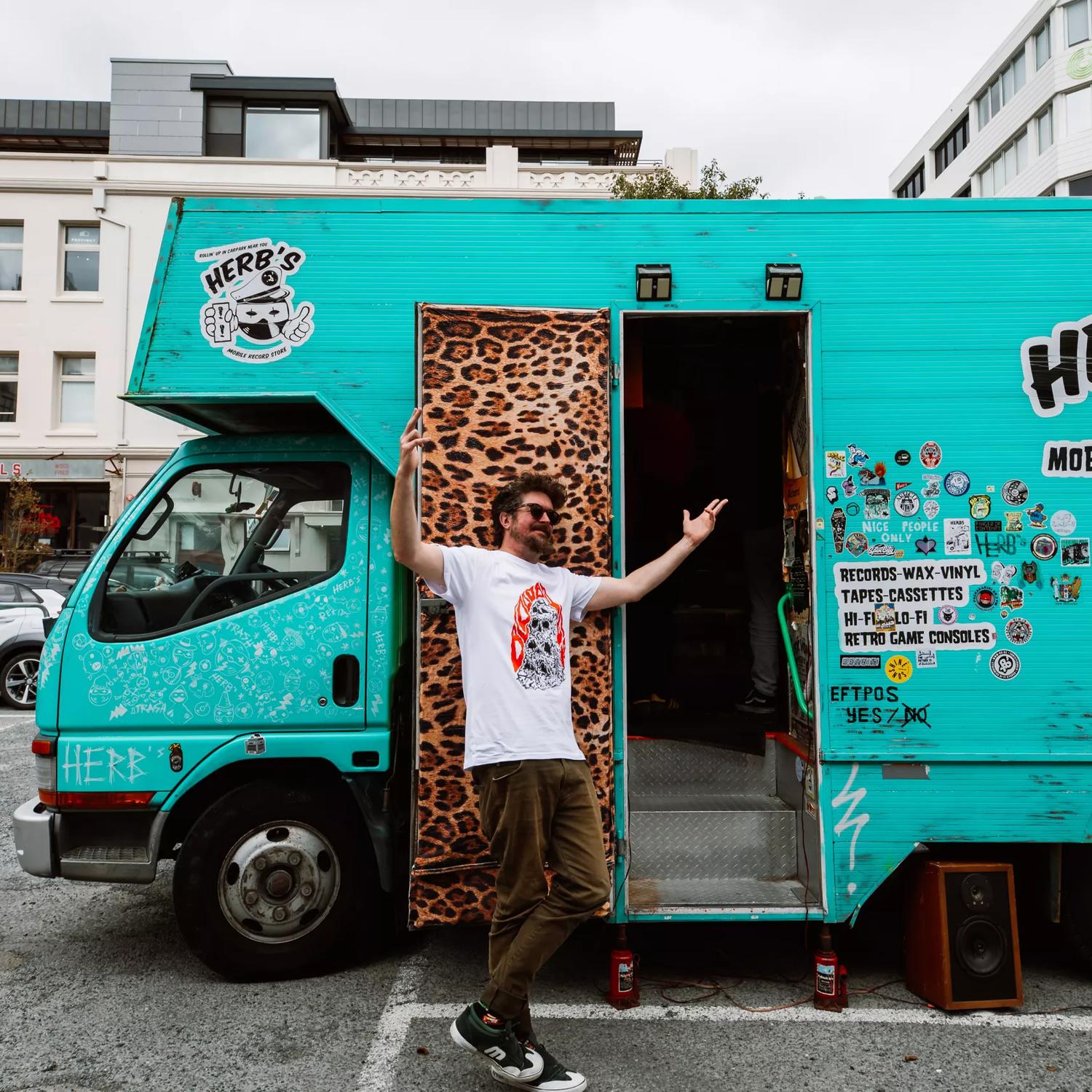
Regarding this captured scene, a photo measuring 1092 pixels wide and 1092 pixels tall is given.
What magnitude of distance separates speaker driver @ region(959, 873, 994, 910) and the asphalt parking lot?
0.45m

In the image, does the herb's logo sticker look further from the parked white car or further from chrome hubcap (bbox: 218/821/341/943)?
the parked white car

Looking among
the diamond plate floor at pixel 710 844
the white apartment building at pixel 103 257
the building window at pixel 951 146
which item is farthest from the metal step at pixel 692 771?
the building window at pixel 951 146

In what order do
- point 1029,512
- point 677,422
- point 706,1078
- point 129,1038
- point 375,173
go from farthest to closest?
point 375,173 → point 677,422 → point 1029,512 → point 129,1038 → point 706,1078

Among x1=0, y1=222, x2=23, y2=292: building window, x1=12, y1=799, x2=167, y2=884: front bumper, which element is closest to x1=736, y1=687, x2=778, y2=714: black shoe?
x1=12, y1=799, x2=167, y2=884: front bumper

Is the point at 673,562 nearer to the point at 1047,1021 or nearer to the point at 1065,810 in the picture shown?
the point at 1065,810

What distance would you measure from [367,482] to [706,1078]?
2641 millimetres

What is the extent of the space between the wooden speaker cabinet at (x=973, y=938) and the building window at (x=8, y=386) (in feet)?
75.2

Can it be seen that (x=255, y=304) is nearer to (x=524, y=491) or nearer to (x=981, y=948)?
(x=524, y=491)

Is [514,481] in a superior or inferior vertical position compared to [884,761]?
superior

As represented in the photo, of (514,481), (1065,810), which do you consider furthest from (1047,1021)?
(514,481)

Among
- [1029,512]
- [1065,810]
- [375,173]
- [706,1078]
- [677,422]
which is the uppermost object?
[375,173]

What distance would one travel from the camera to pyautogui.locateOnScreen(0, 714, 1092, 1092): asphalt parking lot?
3.04 metres

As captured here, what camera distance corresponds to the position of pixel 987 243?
3619 mm

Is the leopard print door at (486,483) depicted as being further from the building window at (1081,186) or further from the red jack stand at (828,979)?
the building window at (1081,186)
